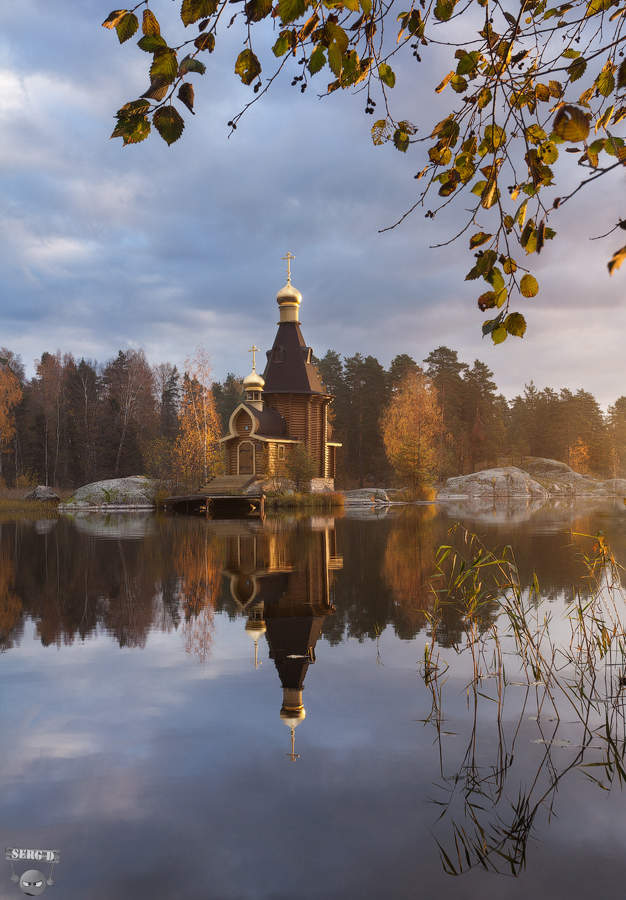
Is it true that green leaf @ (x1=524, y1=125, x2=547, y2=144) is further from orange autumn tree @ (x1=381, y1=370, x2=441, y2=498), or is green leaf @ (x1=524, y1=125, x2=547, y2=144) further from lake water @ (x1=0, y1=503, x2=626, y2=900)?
orange autumn tree @ (x1=381, y1=370, x2=441, y2=498)

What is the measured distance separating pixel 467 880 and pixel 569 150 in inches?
116

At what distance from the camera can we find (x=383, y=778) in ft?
11.0

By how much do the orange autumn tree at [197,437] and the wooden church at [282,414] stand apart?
3.12 m

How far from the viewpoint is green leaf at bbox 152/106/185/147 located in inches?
88.7

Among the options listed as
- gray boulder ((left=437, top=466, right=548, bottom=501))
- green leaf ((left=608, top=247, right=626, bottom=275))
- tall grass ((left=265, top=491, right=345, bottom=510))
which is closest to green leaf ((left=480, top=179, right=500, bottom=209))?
green leaf ((left=608, top=247, right=626, bottom=275))

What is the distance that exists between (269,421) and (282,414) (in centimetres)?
193

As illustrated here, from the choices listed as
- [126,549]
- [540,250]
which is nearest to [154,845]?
[540,250]

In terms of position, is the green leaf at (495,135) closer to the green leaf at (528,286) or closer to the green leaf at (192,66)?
the green leaf at (528,286)

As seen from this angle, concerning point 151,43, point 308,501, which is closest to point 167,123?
point 151,43

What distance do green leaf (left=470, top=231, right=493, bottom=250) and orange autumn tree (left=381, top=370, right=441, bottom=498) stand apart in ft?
124

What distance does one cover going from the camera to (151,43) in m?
2.12

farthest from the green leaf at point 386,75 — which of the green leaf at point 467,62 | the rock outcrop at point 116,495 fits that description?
the rock outcrop at point 116,495

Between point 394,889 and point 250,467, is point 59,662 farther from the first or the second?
point 250,467

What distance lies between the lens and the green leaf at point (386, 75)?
10.7ft
